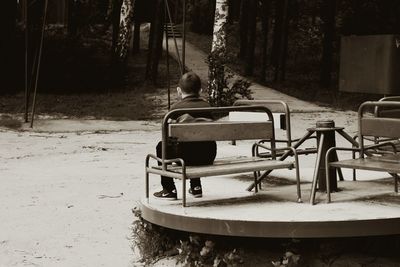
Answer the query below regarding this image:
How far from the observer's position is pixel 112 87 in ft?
94.3

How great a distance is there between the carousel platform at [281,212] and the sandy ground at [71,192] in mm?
963

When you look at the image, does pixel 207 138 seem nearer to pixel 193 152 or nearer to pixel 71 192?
pixel 193 152

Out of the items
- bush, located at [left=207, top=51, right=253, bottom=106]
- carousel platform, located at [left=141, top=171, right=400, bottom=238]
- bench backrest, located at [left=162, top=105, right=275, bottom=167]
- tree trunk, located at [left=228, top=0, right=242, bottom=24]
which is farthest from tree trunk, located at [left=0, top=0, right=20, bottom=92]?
tree trunk, located at [left=228, top=0, right=242, bottom=24]

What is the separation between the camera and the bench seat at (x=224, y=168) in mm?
6088

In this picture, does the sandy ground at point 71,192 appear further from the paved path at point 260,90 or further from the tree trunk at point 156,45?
the tree trunk at point 156,45

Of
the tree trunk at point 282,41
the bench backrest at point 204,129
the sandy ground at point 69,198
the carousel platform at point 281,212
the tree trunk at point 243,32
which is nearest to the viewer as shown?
the carousel platform at point 281,212

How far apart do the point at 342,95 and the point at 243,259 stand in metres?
22.8

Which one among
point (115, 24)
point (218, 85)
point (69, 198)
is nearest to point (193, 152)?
point (69, 198)

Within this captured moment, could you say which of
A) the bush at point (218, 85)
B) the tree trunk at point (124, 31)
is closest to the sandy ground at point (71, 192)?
the bush at point (218, 85)

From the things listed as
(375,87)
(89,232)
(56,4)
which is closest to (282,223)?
(89,232)

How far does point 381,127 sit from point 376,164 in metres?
0.36

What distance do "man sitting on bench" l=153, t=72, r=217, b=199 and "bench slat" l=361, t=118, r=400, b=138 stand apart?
1193mm

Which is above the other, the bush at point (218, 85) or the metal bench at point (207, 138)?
the metal bench at point (207, 138)

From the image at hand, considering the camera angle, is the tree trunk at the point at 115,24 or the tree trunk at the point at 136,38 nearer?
the tree trunk at the point at 115,24
